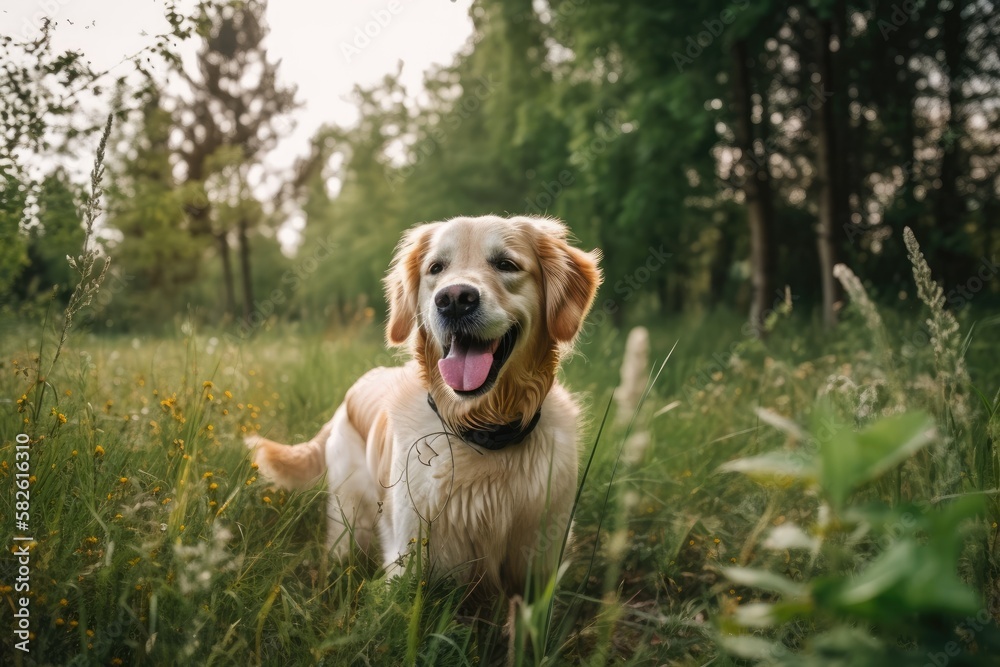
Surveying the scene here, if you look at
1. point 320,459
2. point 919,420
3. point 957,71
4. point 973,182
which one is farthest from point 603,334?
point 973,182

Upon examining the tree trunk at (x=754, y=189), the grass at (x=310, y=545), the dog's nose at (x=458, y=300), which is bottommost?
the grass at (x=310, y=545)

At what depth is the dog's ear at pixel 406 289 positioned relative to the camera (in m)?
2.64

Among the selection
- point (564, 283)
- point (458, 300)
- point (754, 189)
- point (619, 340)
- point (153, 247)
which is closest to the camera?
point (458, 300)

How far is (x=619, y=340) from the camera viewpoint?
355 inches

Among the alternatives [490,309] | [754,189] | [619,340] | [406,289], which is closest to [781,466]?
[490,309]

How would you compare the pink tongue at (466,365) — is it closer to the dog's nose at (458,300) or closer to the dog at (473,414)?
the dog at (473,414)

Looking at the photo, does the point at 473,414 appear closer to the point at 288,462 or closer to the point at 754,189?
the point at 288,462

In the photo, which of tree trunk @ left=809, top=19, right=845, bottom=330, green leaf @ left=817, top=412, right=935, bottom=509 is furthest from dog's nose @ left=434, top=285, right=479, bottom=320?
tree trunk @ left=809, top=19, right=845, bottom=330

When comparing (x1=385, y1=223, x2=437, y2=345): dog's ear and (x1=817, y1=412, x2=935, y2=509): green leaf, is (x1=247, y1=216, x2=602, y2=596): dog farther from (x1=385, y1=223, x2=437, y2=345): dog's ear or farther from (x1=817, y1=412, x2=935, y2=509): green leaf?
(x1=817, y1=412, x2=935, y2=509): green leaf

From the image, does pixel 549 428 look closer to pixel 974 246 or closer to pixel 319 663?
pixel 319 663

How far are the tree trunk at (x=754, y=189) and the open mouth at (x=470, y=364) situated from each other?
5845 millimetres

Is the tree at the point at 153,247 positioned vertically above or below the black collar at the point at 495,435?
above

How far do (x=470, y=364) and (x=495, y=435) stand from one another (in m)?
0.29

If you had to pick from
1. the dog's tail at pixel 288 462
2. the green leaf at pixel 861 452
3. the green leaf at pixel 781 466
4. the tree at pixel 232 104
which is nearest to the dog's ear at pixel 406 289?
the dog's tail at pixel 288 462
